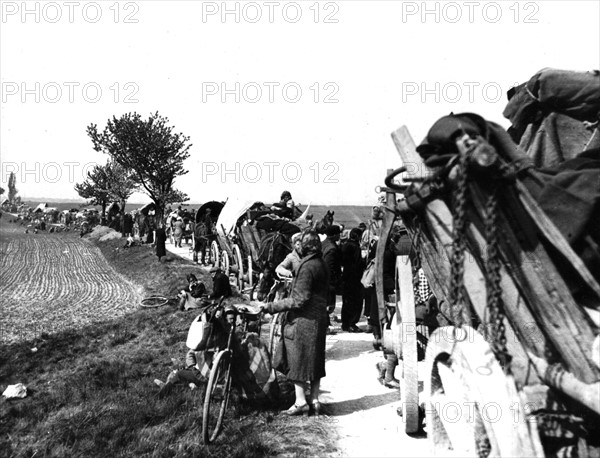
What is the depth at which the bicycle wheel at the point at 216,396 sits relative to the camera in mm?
4283

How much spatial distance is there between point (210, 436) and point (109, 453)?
0.91m

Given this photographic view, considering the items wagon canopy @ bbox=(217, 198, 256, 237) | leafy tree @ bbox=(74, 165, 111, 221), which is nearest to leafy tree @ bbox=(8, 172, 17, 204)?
leafy tree @ bbox=(74, 165, 111, 221)

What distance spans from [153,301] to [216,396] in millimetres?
7744

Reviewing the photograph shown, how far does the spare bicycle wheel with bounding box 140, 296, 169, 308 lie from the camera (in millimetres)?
11383

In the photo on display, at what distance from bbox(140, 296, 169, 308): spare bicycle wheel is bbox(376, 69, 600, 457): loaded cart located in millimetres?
9578

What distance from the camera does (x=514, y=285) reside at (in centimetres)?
245

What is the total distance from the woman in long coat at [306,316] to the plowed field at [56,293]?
6.48 meters

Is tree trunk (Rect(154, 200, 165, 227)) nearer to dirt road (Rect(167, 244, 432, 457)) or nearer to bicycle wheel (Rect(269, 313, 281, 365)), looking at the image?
dirt road (Rect(167, 244, 432, 457))

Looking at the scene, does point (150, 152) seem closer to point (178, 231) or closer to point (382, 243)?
point (178, 231)

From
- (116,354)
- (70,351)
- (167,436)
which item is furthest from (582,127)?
(70,351)

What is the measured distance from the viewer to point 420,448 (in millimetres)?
4168

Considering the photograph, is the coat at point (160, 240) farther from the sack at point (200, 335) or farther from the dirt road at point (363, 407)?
the sack at point (200, 335)

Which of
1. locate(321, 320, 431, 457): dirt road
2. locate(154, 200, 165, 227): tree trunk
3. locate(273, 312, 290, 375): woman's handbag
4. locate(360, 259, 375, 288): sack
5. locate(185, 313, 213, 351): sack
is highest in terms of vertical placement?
locate(154, 200, 165, 227): tree trunk

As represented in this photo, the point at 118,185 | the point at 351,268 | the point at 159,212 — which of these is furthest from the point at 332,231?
the point at 118,185
